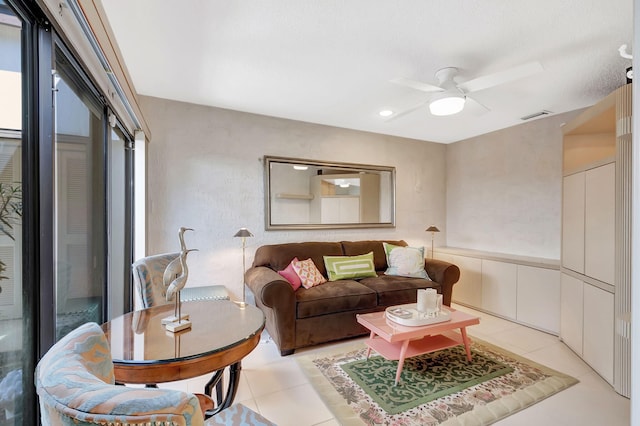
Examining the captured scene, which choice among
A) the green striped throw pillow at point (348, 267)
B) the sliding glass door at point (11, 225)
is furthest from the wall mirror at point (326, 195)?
the sliding glass door at point (11, 225)

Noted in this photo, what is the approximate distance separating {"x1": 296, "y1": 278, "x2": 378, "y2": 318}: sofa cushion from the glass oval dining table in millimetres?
1072

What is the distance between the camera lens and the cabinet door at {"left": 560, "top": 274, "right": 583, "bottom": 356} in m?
2.61

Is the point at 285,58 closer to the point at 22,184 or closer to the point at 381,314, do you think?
the point at 22,184

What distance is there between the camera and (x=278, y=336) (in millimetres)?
2656

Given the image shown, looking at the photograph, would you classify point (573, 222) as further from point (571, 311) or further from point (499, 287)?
point (499, 287)

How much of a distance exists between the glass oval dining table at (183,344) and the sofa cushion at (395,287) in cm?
177

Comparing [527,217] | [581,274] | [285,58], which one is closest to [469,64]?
[285,58]

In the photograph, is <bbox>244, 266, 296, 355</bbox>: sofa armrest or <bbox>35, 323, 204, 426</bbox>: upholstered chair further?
<bbox>244, 266, 296, 355</bbox>: sofa armrest

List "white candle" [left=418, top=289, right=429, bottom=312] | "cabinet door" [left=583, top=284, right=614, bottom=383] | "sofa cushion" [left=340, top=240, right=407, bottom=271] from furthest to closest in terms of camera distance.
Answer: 1. "sofa cushion" [left=340, top=240, right=407, bottom=271]
2. "white candle" [left=418, top=289, right=429, bottom=312]
3. "cabinet door" [left=583, top=284, right=614, bottom=383]

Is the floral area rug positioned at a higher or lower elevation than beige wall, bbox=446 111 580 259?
lower

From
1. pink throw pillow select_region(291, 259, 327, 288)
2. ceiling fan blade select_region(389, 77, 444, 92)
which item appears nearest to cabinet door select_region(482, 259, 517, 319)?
pink throw pillow select_region(291, 259, 327, 288)

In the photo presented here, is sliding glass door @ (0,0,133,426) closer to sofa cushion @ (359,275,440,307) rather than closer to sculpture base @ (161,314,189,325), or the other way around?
sculpture base @ (161,314,189,325)

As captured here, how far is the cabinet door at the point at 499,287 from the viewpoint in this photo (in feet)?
11.4

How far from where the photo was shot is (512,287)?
3.48 meters
